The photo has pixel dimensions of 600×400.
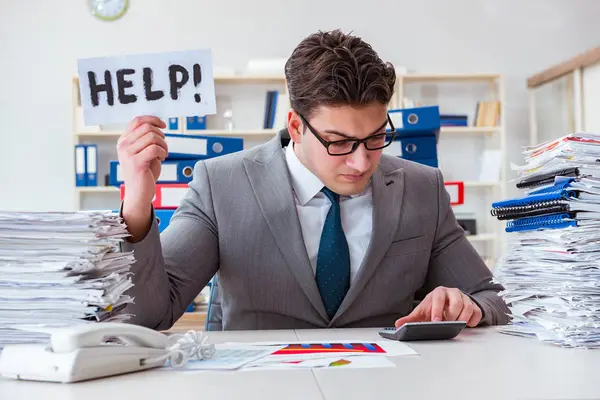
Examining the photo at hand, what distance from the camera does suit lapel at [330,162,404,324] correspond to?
1725mm

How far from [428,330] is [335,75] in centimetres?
62

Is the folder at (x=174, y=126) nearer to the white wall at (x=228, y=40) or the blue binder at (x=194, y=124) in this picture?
the blue binder at (x=194, y=124)

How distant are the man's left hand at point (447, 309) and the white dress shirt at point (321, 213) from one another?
271 mm

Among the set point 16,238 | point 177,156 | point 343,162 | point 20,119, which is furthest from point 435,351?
point 20,119

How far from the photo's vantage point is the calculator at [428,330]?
1.31 meters

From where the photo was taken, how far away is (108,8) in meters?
5.83

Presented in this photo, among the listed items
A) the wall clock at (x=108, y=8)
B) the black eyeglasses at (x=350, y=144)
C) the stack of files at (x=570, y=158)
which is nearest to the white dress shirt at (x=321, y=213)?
the black eyeglasses at (x=350, y=144)

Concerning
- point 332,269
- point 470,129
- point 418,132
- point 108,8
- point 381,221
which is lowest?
point 332,269

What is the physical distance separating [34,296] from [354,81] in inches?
32.6

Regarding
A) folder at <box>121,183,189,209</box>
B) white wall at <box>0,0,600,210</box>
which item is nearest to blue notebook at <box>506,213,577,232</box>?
folder at <box>121,183,189,209</box>

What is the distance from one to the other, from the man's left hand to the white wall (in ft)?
14.9

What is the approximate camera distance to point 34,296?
3.73 feet

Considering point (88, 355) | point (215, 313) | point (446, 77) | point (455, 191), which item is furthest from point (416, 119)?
point (446, 77)

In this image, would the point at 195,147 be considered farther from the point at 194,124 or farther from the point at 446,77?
the point at 446,77
